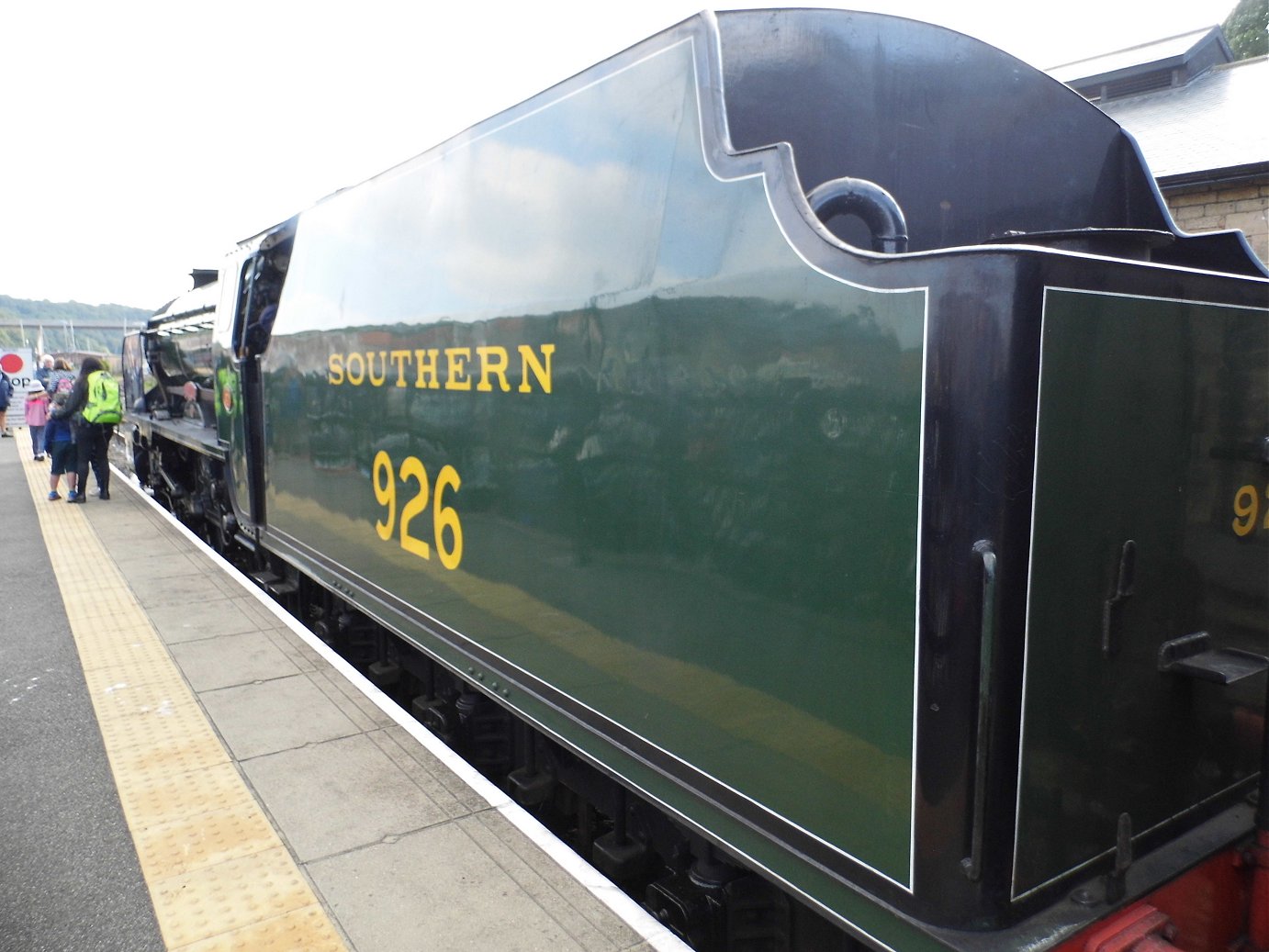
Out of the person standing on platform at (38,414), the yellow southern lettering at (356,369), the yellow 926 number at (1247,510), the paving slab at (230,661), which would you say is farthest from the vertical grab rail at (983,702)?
the person standing on platform at (38,414)

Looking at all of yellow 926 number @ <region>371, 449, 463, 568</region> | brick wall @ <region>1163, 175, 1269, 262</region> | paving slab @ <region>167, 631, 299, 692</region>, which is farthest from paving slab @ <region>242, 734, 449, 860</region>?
brick wall @ <region>1163, 175, 1269, 262</region>

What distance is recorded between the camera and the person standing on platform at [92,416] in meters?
10.1

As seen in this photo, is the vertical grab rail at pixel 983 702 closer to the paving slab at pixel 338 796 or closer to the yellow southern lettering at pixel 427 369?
the paving slab at pixel 338 796

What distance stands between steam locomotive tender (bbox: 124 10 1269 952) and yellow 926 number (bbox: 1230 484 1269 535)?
1cm

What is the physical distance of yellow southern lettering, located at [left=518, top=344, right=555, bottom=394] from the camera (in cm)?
273

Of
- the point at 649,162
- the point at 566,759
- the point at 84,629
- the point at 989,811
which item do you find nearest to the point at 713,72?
the point at 649,162

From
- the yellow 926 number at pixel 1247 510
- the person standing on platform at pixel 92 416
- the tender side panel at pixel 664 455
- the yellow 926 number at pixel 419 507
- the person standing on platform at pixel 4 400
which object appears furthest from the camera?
the person standing on platform at pixel 4 400

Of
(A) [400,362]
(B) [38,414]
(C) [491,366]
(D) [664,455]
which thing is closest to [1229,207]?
(A) [400,362]

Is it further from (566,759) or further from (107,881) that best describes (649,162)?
(107,881)

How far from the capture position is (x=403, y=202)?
383 centimetres

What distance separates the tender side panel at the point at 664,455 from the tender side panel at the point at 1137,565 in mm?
267

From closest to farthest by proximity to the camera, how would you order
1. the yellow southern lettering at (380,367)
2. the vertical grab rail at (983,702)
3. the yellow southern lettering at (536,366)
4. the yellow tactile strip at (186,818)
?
the vertical grab rail at (983,702) < the yellow tactile strip at (186,818) < the yellow southern lettering at (536,366) < the yellow southern lettering at (380,367)

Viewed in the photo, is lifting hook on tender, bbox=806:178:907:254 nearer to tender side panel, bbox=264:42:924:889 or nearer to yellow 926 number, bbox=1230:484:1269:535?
tender side panel, bbox=264:42:924:889

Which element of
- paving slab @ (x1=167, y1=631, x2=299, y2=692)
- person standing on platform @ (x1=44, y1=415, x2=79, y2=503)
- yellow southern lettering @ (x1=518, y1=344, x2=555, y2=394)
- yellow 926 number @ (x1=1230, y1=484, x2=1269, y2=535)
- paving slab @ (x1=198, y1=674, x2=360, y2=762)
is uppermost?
yellow southern lettering @ (x1=518, y1=344, x2=555, y2=394)
